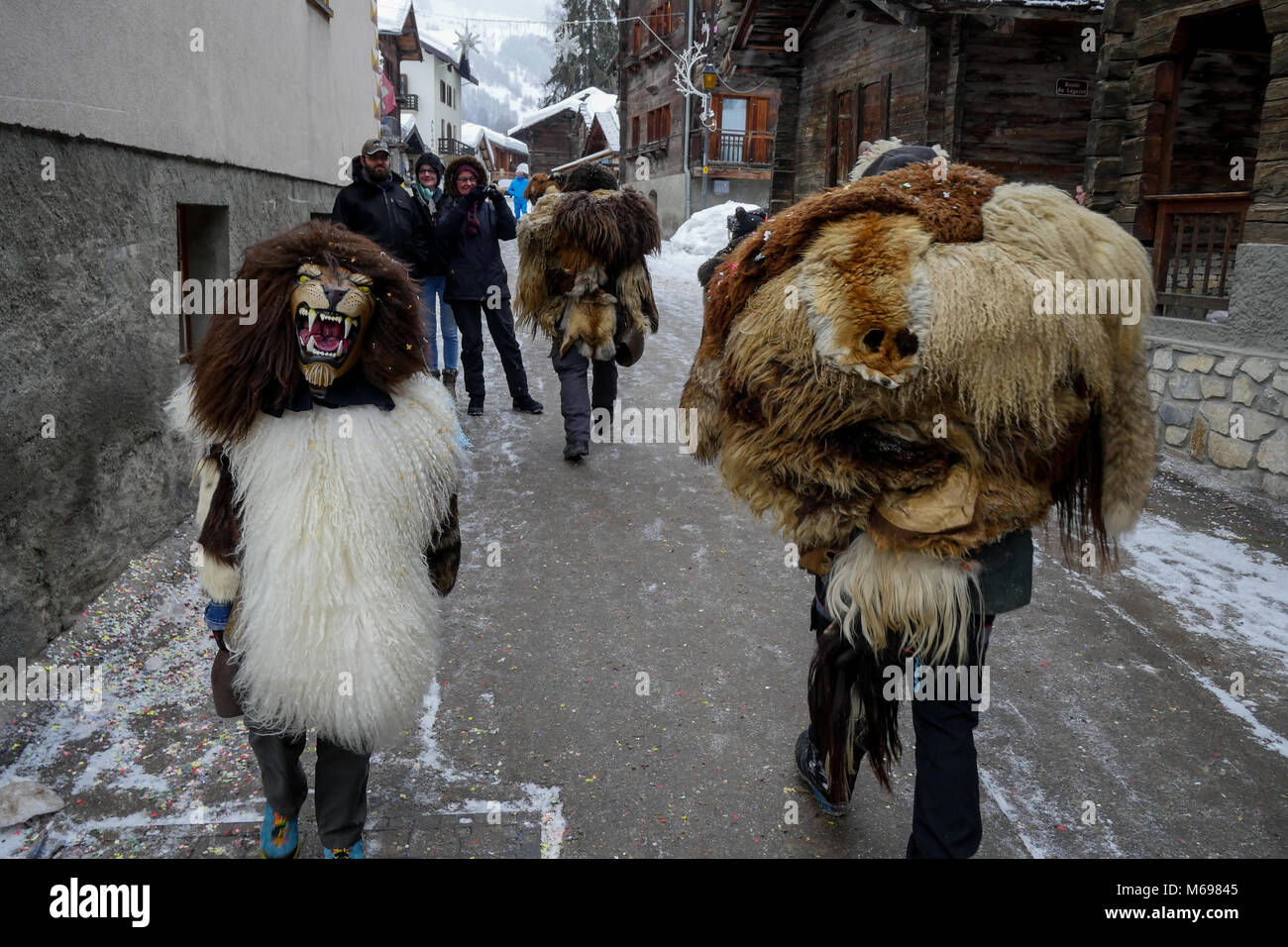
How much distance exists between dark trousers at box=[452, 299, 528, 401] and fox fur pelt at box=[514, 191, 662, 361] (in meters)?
0.88

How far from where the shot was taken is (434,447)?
2531 millimetres

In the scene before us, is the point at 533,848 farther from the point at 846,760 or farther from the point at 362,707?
the point at 846,760

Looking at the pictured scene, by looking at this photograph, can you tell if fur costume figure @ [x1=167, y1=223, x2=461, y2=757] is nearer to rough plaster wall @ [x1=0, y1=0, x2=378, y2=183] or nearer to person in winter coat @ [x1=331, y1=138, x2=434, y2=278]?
rough plaster wall @ [x1=0, y1=0, x2=378, y2=183]

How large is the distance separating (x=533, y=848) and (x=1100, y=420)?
6.66 feet

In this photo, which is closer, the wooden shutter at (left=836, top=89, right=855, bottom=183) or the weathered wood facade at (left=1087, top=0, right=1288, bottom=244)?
the weathered wood facade at (left=1087, top=0, right=1288, bottom=244)

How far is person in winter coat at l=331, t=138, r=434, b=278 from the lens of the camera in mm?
7188

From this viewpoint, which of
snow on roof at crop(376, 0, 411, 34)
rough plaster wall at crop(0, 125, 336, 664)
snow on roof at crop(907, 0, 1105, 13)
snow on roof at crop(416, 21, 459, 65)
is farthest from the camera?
snow on roof at crop(416, 21, 459, 65)

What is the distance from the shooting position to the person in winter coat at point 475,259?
7.78m

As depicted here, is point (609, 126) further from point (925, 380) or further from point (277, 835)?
point (925, 380)

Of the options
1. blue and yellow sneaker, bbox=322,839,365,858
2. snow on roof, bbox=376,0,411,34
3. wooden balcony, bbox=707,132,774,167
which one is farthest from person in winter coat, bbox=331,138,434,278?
snow on roof, bbox=376,0,411,34

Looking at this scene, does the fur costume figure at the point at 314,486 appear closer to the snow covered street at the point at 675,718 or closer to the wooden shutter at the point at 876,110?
the snow covered street at the point at 675,718

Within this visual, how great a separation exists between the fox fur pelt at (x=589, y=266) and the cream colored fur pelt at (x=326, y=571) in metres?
4.43

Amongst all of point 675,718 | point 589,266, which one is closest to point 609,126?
point 589,266
